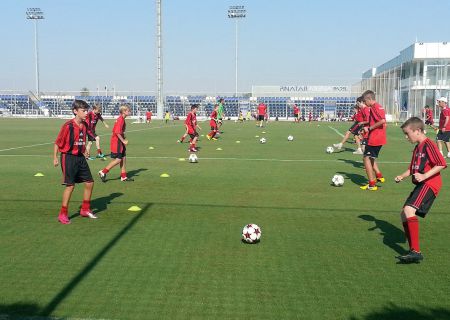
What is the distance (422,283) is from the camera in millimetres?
4902

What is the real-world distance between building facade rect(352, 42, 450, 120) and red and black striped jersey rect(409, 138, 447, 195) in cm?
4218

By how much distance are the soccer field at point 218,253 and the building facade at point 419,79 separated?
40188 mm

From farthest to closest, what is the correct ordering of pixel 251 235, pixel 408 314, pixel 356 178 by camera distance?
pixel 356 178, pixel 251 235, pixel 408 314

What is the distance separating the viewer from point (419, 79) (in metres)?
48.6

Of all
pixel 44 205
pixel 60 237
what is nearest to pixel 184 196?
pixel 44 205

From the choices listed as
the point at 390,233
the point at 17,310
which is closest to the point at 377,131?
the point at 390,233

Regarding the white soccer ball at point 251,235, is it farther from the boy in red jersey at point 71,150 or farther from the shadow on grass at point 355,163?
the shadow on grass at point 355,163

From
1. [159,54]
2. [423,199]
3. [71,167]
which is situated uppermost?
[159,54]

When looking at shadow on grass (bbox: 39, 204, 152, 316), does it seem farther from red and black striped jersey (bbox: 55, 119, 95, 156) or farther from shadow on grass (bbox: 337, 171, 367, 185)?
shadow on grass (bbox: 337, 171, 367, 185)

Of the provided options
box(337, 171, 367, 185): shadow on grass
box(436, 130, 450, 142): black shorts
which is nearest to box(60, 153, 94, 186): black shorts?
box(337, 171, 367, 185): shadow on grass

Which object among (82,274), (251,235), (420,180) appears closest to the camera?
(82,274)

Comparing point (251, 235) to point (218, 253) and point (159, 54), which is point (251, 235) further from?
point (159, 54)

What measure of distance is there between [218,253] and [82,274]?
1667mm

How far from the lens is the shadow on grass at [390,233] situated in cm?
614
